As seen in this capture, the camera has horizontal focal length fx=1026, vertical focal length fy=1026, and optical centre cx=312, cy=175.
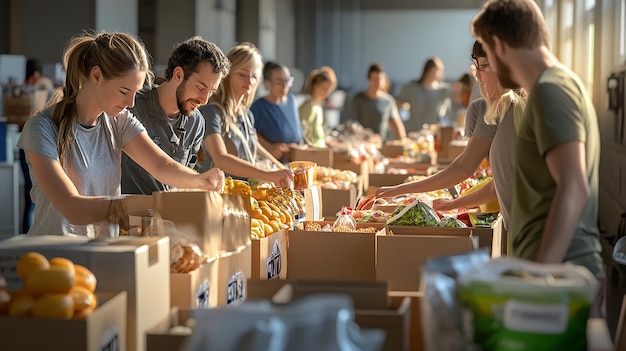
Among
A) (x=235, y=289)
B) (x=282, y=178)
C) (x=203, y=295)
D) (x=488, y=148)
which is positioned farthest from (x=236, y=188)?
(x=203, y=295)

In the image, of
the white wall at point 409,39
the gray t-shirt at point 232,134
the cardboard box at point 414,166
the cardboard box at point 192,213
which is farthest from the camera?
the white wall at point 409,39

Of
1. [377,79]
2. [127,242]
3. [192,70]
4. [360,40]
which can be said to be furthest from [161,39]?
[127,242]

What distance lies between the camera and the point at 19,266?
2156mm

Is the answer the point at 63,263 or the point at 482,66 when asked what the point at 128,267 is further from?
the point at 482,66

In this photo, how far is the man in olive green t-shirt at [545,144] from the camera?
219 centimetres

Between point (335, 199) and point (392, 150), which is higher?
point (392, 150)

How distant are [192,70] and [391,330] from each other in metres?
1.93

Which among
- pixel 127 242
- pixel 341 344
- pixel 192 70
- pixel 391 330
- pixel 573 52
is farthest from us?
pixel 573 52

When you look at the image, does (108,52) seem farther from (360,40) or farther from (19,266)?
(360,40)

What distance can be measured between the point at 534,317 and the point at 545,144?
0.51 metres

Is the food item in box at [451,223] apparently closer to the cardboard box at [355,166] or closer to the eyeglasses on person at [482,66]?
the eyeglasses on person at [482,66]

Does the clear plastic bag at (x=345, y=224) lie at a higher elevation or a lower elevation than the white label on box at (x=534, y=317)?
higher

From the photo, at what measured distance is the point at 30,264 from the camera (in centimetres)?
214

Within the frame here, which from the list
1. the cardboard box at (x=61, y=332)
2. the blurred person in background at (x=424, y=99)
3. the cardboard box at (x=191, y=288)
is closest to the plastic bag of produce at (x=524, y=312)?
the cardboard box at (x=61, y=332)
